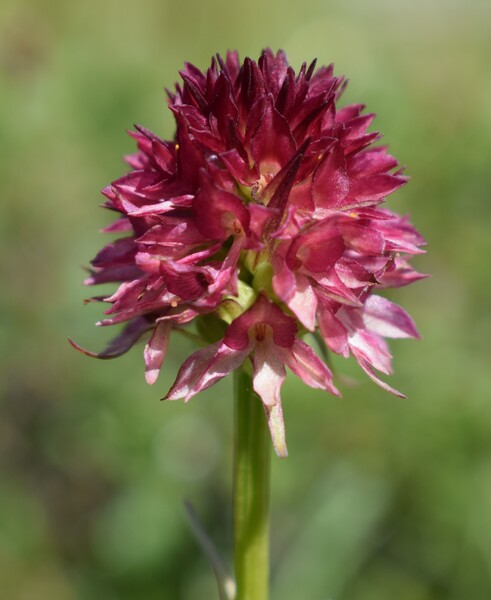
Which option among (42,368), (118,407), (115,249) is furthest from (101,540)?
(115,249)

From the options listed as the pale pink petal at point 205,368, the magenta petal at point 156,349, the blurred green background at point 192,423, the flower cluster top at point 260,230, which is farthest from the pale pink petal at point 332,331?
the blurred green background at point 192,423

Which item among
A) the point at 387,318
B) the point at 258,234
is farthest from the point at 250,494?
the point at 258,234

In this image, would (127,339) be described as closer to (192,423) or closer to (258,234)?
(258,234)

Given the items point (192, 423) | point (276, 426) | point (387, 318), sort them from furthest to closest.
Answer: point (192, 423)
point (387, 318)
point (276, 426)

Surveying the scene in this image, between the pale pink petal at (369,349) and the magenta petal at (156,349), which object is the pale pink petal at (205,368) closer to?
the magenta petal at (156,349)

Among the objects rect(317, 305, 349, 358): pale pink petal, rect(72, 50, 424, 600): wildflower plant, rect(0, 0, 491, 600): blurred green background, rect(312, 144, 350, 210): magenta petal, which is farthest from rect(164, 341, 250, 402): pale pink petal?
rect(0, 0, 491, 600): blurred green background

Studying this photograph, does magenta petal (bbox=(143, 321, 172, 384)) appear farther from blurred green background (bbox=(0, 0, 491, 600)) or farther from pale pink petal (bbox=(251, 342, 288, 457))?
blurred green background (bbox=(0, 0, 491, 600))
